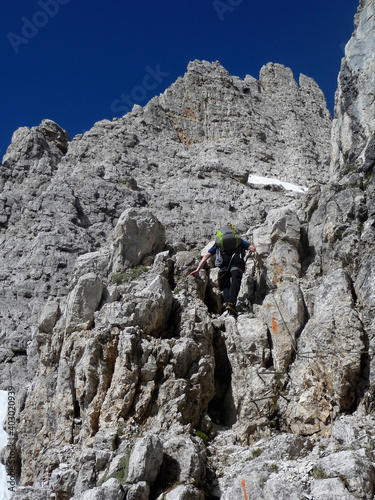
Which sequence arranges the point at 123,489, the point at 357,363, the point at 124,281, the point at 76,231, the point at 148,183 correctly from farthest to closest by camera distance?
the point at 148,183 → the point at 76,231 → the point at 124,281 → the point at 357,363 → the point at 123,489

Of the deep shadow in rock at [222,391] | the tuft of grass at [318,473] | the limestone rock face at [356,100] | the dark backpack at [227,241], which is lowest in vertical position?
the tuft of grass at [318,473]

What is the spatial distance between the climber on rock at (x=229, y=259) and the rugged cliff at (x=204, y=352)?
567 mm

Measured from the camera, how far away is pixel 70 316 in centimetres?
1554

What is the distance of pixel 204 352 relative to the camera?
14.1 metres

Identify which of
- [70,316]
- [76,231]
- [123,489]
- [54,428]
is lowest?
[123,489]

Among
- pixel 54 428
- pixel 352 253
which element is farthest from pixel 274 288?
pixel 54 428

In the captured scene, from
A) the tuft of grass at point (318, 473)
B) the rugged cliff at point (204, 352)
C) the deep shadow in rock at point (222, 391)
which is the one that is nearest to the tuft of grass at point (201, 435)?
the rugged cliff at point (204, 352)

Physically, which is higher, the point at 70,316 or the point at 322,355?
the point at 70,316

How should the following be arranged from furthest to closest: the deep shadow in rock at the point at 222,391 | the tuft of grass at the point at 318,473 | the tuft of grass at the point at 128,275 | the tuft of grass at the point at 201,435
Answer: the tuft of grass at the point at 128,275, the deep shadow in rock at the point at 222,391, the tuft of grass at the point at 201,435, the tuft of grass at the point at 318,473

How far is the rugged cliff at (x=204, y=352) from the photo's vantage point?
10.2 m

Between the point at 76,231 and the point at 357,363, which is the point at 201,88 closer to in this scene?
the point at 76,231

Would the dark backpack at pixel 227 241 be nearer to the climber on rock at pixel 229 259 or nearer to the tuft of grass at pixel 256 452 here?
the climber on rock at pixel 229 259

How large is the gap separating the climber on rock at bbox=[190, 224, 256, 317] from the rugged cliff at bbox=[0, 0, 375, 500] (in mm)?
567

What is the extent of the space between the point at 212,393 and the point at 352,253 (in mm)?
5539
